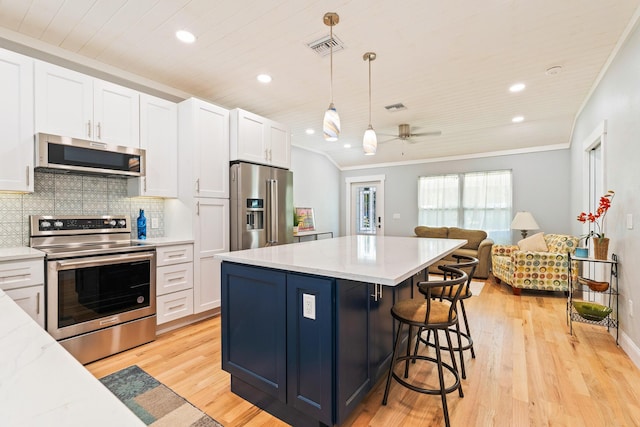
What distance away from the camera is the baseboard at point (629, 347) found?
236 cm

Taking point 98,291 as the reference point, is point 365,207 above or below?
above

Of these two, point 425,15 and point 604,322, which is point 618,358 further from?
point 425,15

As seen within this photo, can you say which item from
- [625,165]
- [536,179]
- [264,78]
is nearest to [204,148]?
[264,78]

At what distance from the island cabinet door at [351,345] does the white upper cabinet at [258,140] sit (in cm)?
246

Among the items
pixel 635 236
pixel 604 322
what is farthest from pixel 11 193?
pixel 604 322

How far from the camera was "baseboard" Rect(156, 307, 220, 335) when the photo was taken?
3045 mm

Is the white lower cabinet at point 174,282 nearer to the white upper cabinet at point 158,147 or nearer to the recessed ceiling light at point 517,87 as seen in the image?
the white upper cabinet at point 158,147

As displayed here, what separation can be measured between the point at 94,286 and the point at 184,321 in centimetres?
101

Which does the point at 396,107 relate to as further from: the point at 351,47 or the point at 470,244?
the point at 470,244

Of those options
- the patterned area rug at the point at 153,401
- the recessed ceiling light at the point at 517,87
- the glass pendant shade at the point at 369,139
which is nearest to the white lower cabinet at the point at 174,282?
the patterned area rug at the point at 153,401

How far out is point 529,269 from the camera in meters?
4.33

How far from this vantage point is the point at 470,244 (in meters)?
5.90

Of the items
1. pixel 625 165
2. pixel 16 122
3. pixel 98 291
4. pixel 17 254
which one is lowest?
pixel 98 291

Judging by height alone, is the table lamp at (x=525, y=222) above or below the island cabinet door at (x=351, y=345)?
above
